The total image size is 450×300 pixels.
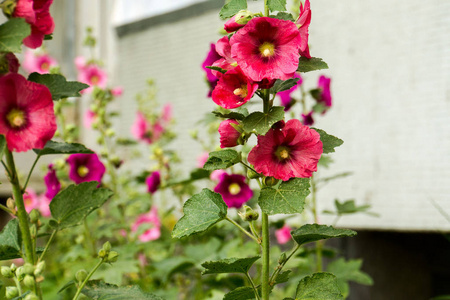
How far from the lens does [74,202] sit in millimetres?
681

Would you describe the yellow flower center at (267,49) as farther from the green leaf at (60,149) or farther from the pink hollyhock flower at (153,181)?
the pink hollyhock flower at (153,181)

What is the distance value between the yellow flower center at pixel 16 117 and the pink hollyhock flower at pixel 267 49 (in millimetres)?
258

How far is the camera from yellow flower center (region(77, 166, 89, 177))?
111 centimetres

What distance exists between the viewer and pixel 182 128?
2301 mm

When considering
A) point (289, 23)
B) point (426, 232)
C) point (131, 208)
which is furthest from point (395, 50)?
point (289, 23)

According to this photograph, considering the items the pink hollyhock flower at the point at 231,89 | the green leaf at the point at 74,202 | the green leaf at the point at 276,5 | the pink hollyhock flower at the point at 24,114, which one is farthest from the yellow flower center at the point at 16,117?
the green leaf at the point at 276,5

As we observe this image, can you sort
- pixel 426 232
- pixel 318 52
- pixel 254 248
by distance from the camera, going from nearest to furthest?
pixel 254 248 → pixel 426 232 → pixel 318 52

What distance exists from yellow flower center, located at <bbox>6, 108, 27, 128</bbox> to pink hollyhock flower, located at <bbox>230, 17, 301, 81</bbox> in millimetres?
258

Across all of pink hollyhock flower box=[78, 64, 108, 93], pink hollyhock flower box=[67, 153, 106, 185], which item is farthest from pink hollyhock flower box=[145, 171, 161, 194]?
pink hollyhock flower box=[78, 64, 108, 93]

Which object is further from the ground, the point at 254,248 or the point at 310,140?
the point at 310,140

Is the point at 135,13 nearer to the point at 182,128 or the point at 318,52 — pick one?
the point at 182,128

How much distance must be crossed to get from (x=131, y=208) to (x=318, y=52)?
89 centimetres

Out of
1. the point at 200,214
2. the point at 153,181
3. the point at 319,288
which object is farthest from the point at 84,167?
the point at 319,288

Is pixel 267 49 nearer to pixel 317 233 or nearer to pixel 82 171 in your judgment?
pixel 317 233
